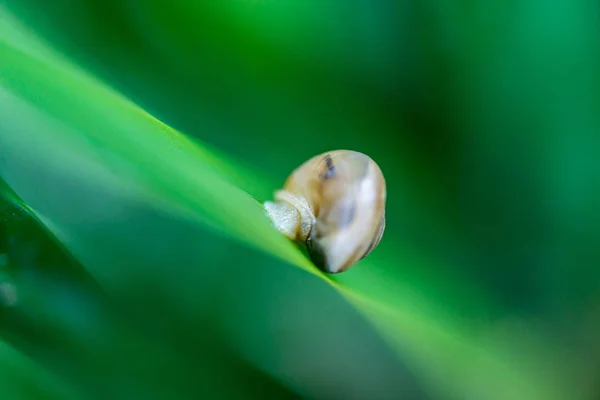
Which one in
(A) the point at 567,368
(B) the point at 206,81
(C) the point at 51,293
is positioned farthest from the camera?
(A) the point at 567,368

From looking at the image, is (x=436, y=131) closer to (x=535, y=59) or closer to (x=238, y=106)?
(x=535, y=59)

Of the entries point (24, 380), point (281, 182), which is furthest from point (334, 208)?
point (24, 380)

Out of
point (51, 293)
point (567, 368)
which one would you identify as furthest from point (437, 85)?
point (51, 293)

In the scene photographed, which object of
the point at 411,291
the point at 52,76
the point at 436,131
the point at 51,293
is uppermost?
the point at 436,131

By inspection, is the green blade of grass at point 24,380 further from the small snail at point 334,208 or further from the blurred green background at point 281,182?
the small snail at point 334,208

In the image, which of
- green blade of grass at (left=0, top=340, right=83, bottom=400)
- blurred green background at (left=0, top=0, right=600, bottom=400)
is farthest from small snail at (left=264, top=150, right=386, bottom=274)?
green blade of grass at (left=0, top=340, right=83, bottom=400)

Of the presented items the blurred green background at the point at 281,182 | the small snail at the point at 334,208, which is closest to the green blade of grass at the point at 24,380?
the blurred green background at the point at 281,182

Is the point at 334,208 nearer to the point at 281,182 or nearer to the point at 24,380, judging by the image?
the point at 281,182
